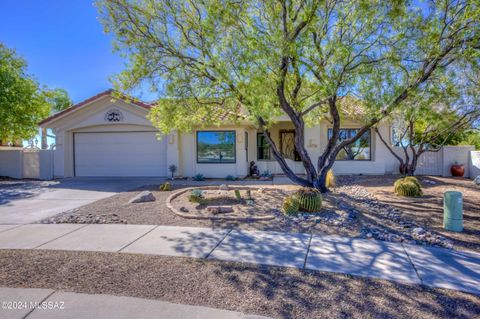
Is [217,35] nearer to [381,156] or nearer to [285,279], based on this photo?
[285,279]

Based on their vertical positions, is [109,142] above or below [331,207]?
above

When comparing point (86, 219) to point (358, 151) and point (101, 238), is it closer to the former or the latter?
point (101, 238)

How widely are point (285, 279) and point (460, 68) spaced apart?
27.1ft

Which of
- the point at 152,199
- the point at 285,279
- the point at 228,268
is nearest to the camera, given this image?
the point at 285,279

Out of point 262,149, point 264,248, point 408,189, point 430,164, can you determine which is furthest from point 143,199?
point 430,164

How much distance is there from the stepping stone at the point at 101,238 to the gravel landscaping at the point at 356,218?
498 millimetres

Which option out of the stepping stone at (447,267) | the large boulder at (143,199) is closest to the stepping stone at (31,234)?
the large boulder at (143,199)

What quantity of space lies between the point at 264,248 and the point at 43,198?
8.84 meters

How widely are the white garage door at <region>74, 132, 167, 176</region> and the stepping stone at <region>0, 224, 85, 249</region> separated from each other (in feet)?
29.2

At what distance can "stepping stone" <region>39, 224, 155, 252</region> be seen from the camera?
5.18m

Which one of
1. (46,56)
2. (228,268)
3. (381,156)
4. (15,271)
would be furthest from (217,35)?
(46,56)

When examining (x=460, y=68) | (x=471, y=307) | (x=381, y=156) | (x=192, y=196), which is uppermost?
(x=460, y=68)

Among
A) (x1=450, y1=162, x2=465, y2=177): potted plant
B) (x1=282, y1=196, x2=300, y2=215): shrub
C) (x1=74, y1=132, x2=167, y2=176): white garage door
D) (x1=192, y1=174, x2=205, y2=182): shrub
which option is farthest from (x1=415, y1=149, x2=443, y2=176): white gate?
(x1=74, y1=132, x2=167, y2=176): white garage door

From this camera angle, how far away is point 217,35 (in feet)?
24.7
